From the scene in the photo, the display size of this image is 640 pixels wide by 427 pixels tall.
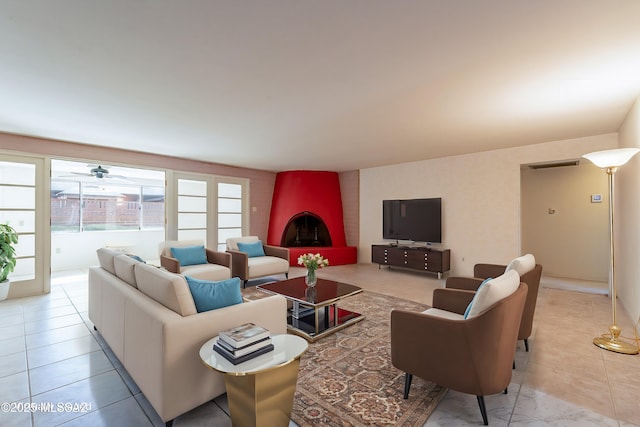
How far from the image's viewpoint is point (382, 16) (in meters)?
1.72

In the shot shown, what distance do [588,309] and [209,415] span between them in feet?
15.6

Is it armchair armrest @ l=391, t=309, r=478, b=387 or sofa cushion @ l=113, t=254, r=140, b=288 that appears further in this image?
sofa cushion @ l=113, t=254, r=140, b=288

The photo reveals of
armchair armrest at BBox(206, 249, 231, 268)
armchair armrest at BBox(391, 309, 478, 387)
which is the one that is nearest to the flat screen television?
armchair armrest at BBox(206, 249, 231, 268)

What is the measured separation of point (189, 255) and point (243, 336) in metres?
3.57

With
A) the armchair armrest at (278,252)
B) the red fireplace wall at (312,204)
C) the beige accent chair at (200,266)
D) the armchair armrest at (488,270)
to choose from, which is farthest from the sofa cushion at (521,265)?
the red fireplace wall at (312,204)

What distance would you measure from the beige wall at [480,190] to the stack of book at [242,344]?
199 inches

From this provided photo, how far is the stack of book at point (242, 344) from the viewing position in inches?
Answer: 59.9

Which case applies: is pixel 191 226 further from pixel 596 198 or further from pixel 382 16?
pixel 596 198

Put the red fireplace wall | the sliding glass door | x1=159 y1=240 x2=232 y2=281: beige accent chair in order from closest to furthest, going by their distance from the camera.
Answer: x1=159 y1=240 x2=232 y2=281: beige accent chair < the sliding glass door < the red fireplace wall

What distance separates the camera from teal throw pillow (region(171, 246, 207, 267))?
183 inches

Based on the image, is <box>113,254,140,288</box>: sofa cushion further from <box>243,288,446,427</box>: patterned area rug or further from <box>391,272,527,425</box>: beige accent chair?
<box>391,272,527,425</box>: beige accent chair

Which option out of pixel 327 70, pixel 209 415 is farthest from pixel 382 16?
pixel 209 415

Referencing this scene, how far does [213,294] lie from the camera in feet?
6.52

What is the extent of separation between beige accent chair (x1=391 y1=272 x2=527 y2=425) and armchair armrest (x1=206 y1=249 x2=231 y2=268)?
11.4ft
